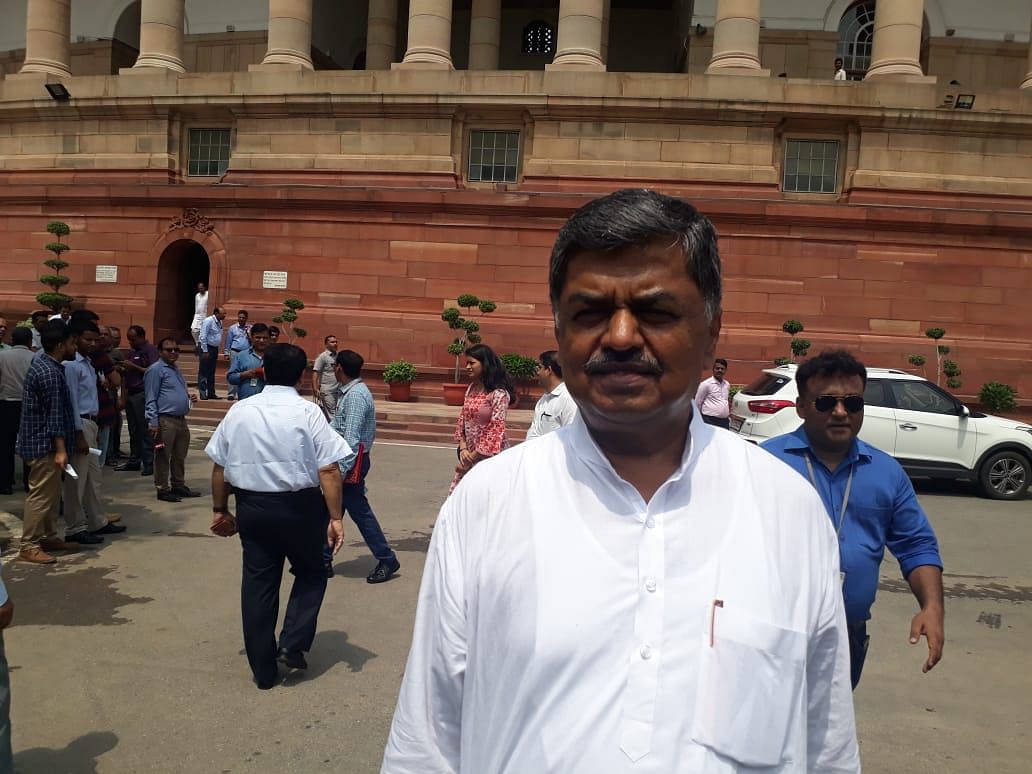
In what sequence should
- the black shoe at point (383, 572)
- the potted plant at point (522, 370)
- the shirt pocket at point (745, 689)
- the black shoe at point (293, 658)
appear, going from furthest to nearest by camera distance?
the potted plant at point (522, 370) < the black shoe at point (383, 572) < the black shoe at point (293, 658) < the shirt pocket at point (745, 689)

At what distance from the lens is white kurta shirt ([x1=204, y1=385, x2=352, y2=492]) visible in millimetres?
4574

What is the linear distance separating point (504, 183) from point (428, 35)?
4.33 m

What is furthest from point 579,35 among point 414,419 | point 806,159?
point 414,419

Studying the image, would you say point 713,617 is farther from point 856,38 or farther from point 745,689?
point 856,38

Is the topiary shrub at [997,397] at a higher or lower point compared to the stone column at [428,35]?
lower

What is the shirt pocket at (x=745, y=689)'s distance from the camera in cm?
148

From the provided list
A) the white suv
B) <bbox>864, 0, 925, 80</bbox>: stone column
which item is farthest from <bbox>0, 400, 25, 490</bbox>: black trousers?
<bbox>864, 0, 925, 80</bbox>: stone column

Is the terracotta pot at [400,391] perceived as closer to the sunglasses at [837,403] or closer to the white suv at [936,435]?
the white suv at [936,435]

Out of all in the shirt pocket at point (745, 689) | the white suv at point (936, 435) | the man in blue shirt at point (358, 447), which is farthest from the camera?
the white suv at point (936, 435)

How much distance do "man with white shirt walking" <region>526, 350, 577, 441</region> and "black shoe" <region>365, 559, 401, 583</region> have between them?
1.61 meters

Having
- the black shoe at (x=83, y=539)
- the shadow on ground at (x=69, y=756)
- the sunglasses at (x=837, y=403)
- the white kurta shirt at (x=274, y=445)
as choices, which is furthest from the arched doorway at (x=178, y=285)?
the sunglasses at (x=837, y=403)

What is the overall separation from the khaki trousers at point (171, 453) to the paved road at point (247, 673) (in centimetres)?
154

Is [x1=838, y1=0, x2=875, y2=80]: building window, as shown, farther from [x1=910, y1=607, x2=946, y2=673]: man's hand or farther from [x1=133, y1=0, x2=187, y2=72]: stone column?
[x1=910, y1=607, x2=946, y2=673]: man's hand

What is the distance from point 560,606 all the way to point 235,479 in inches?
137
